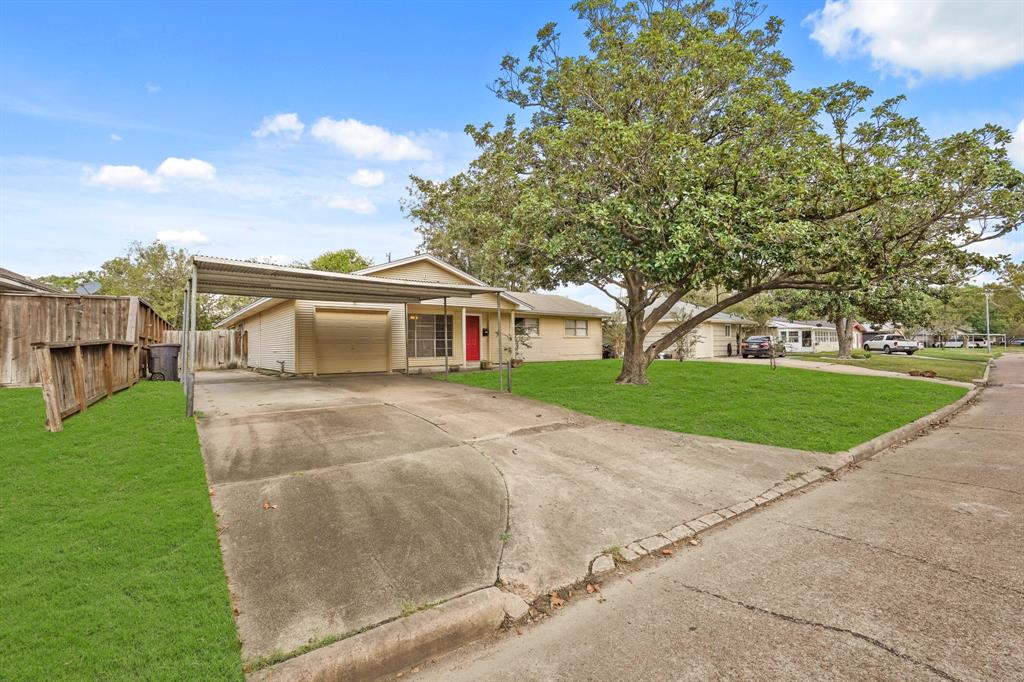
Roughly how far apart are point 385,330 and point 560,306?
31.4ft

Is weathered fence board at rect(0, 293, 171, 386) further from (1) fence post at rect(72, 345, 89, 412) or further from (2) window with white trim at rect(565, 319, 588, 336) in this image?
(2) window with white trim at rect(565, 319, 588, 336)

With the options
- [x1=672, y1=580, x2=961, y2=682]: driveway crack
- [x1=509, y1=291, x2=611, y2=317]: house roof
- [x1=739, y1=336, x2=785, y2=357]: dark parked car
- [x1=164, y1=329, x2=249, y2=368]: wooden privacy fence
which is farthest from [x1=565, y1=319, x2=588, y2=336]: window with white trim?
[x1=672, y1=580, x2=961, y2=682]: driveway crack

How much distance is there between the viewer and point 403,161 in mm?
20594

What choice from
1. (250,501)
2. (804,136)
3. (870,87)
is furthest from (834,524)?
(870,87)

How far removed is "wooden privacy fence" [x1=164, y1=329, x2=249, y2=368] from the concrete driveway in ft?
50.9

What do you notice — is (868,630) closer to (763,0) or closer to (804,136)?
(804,136)

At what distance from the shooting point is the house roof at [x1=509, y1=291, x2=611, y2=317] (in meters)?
21.0

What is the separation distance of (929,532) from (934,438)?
489 cm

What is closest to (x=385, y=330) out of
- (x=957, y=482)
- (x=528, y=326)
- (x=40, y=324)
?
(x=528, y=326)

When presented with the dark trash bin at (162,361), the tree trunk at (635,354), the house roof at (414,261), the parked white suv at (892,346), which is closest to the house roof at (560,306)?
the house roof at (414,261)

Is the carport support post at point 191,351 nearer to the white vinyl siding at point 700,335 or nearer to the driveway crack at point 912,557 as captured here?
the driveway crack at point 912,557

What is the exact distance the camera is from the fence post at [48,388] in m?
5.23

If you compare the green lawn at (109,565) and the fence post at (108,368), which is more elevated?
the fence post at (108,368)

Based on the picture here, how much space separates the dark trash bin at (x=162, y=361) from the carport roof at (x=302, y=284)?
2.20 metres
